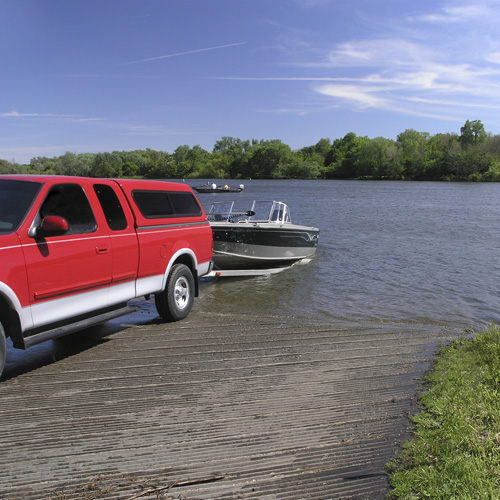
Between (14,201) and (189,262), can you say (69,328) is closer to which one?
(14,201)

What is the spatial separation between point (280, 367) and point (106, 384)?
6.61 feet

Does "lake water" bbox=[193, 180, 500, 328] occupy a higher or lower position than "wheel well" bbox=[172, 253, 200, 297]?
lower

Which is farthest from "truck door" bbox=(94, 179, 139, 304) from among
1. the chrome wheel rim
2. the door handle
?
the chrome wheel rim

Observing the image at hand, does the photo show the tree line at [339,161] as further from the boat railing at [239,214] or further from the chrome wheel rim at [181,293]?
the chrome wheel rim at [181,293]

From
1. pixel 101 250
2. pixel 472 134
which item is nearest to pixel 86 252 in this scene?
pixel 101 250

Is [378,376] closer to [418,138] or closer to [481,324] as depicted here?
[481,324]

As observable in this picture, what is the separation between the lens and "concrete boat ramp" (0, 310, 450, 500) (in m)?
3.31

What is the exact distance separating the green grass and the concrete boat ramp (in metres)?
0.17

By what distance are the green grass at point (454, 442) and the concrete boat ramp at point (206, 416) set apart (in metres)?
0.17

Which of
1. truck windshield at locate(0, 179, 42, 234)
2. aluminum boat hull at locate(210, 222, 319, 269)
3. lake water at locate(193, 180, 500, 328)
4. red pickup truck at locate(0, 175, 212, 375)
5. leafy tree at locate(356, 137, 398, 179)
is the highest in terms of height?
leafy tree at locate(356, 137, 398, 179)

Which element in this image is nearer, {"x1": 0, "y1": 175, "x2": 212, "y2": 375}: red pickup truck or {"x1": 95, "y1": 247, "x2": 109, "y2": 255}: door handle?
{"x1": 0, "y1": 175, "x2": 212, "y2": 375}: red pickup truck

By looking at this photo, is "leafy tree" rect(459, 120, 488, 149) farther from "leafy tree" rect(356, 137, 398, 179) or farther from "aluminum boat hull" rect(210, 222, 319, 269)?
"aluminum boat hull" rect(210, 222, 319, 269)

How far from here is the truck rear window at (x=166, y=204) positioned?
6980 millimetres

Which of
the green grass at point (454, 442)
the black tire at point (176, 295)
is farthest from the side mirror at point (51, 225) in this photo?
the green grass at point (454, 442)
